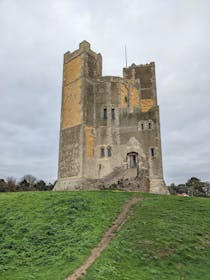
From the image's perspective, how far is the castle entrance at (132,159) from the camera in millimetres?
36625

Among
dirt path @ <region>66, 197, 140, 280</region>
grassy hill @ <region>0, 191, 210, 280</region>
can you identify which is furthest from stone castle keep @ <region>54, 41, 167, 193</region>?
dirt path @ <region>66, 197, 140, 280</region>

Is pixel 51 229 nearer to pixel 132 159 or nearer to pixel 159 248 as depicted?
pixel 159 248

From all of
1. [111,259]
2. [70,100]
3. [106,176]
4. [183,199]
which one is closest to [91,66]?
[70,100]

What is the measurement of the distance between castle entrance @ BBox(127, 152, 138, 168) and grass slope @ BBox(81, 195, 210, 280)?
1411cm

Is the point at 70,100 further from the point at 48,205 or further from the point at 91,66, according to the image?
the point at 48,205

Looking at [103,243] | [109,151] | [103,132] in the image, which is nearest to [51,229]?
[103,243]

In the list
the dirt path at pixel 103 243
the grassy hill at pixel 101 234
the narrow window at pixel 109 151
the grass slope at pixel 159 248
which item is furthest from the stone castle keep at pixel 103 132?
the grass slope at pixel 159 248

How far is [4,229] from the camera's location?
20.1m

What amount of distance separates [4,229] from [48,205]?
161 inches

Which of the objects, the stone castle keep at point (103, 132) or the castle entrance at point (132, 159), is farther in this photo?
the castle entrance at point (132, 159)

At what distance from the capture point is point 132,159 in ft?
121

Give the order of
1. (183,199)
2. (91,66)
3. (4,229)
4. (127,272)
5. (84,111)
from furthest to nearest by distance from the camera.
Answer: (91,66) → (84,111) → (183,199) → (4,229) → (127,272)

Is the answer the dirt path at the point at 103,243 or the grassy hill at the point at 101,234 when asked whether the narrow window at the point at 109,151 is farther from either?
the dirt path at the point at 103,243

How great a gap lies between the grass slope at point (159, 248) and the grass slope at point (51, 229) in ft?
4.54
